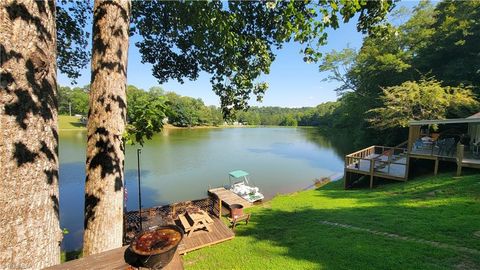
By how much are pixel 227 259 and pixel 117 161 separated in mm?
3876

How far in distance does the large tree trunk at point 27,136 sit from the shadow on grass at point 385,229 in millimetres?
4193

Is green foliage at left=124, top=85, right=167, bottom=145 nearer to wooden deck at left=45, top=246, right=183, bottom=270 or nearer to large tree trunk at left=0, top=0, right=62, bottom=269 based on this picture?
A: large tree trunk at left=0, top=0, right=62, bottom=269

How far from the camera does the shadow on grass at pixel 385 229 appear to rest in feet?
13.6

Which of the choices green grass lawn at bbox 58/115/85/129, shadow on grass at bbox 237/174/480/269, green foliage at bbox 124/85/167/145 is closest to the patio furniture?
shadow on grass at bbox 237/174/480/269

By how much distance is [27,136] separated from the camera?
4.60 ft

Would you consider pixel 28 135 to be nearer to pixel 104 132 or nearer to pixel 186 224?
pixel 104 132

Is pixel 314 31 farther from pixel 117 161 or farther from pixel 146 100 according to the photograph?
pixel 117 161

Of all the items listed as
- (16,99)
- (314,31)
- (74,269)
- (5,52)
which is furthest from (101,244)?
(314,31)

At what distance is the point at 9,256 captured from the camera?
52.5 inches

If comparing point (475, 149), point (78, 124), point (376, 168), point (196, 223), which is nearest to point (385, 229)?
point (196, 223)

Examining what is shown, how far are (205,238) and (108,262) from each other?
5.31m

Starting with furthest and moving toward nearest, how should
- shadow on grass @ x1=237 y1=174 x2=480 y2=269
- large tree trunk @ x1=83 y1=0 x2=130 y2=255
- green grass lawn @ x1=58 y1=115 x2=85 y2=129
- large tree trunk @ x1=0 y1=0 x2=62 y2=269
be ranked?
1. green grass lawn @ x1=58 y1=115 x2=85 y2=129
2. shadow on grass @ x1=237 y1=174 x2=480 y2=269
3. large tree trunk @ x1=83 y1=0 x2=130 y2=255
4. large tree trunk @ x1=0 y1=0 x2=62 y2=269

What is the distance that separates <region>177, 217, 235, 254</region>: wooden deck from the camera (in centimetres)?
644

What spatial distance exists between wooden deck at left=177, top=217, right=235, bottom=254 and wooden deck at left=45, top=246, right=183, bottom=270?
4656 millimetres
